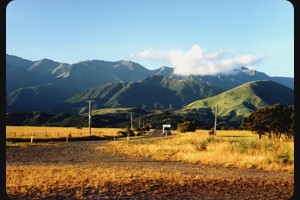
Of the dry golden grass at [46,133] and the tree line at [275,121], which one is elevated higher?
the tree line at [275,121]

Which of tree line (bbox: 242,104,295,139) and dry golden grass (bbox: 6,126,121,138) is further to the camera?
dry golden grass (bbox: 6,126,121,138)

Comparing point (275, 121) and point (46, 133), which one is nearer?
point (275, 121)

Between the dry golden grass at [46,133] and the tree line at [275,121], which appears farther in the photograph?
the dry golden grass at [46,133]

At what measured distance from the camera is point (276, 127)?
56.2 m

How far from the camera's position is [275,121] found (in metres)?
56.2

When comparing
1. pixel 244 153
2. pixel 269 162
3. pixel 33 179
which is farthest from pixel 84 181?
pixel 244 153

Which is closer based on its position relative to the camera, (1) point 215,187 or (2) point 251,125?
(1) point 215,187

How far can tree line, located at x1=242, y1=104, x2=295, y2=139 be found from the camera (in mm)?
55344

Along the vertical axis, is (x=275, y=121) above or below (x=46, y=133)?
above

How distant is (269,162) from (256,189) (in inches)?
395

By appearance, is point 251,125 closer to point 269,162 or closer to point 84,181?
point 269,162

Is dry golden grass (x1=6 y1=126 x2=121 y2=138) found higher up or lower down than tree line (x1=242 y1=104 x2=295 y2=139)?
lower down

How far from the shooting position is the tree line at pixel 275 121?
5534 cm

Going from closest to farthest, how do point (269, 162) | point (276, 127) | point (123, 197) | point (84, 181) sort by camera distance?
point (123, 197), point (84, 181), point (269, 162), point (276, 127)
